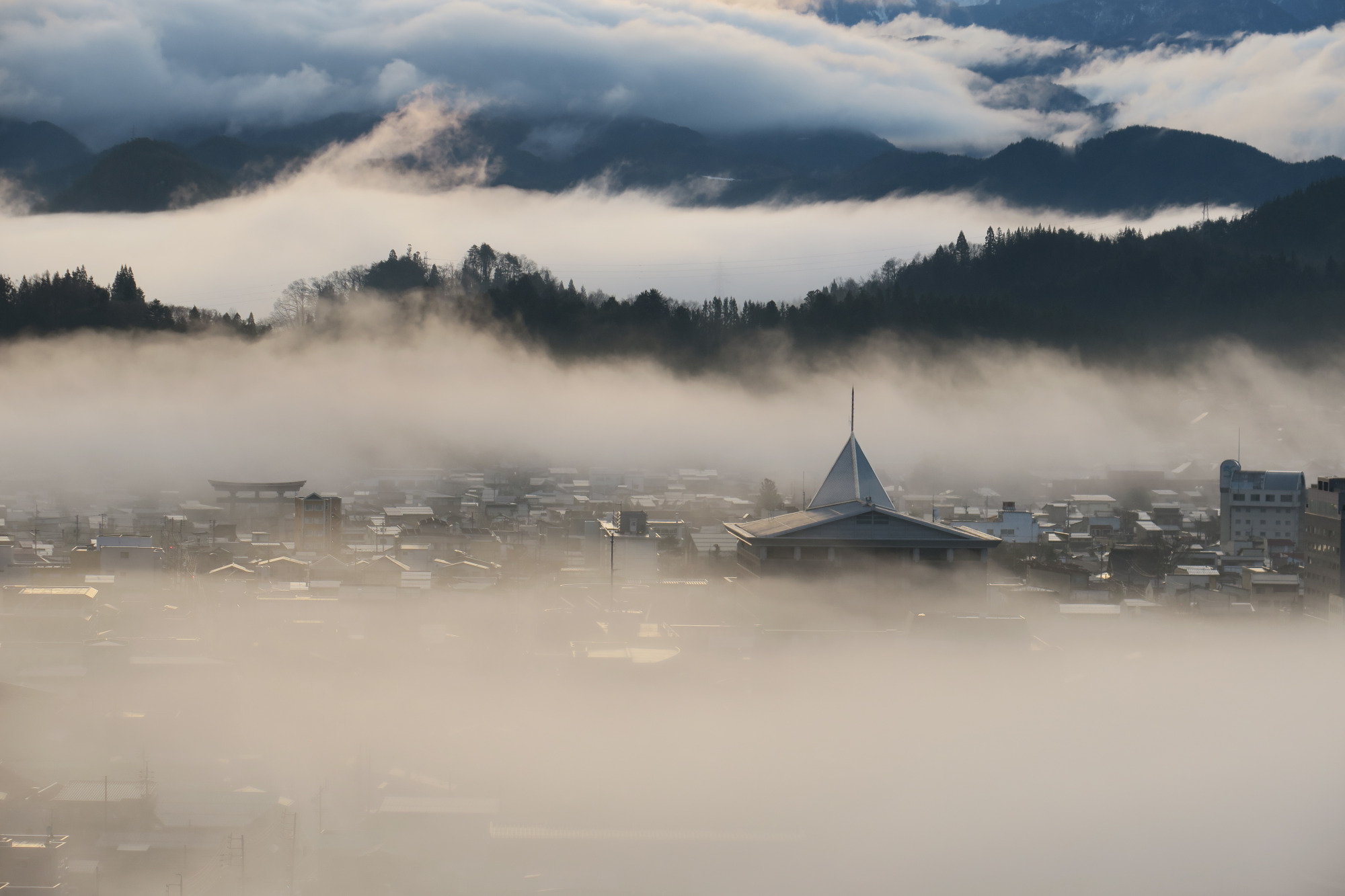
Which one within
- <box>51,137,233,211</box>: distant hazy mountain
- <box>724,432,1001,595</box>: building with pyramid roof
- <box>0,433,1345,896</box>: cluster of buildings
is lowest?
<box>0,433,1345,896</box>: cluster of buildings

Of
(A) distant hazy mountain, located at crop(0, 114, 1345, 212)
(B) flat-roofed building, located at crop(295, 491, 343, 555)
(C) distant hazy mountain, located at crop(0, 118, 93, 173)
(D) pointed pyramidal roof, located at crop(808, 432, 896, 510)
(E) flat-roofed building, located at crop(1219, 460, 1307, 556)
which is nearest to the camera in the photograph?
(D) pointed pyramidal roof, located at crop(808, 432, 896, 510)

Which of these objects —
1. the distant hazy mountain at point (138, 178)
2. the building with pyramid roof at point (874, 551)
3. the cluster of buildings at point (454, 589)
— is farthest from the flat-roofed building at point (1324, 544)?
the distant hazy mountain at point (138, 178)

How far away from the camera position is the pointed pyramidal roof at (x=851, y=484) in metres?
14.6

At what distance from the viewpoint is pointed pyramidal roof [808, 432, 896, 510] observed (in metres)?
14.6

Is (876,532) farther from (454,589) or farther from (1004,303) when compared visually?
(1004,303)

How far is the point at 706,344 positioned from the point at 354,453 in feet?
39.0

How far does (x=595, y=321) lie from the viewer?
112ft

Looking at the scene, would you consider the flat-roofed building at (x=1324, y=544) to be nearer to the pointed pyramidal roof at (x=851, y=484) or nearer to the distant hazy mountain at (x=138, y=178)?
the pointed pyramidal roof at (x=851, y=484)

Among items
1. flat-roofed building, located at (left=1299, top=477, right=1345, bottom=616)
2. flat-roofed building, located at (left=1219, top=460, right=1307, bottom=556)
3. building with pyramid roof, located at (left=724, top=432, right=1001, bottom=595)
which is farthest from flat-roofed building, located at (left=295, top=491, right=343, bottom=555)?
flat-roofed building, located at (left=1219, top=460, right=1307, bottom=556)

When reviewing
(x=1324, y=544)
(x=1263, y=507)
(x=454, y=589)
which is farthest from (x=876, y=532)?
(x=1263, y=507)

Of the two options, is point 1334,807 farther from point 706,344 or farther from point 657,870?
point 706,344

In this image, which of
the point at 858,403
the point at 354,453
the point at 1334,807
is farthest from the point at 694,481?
the point at 1334,807

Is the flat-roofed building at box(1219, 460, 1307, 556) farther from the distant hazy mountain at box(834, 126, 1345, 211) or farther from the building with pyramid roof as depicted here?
the distant hazy mountain at box(834, 126, 1345, 211)

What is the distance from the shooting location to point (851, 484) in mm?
14594
